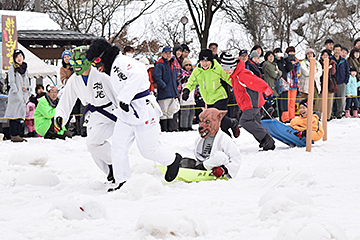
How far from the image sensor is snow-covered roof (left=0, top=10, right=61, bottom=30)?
59.4 ft

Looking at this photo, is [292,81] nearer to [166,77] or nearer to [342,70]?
[342,70]

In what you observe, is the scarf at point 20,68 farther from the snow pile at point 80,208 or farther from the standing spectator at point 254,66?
the snow pile at point 80,208

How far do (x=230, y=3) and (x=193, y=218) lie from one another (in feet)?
68.7

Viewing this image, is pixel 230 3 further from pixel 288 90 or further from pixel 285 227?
pixel 285 227

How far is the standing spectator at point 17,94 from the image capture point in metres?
8.79

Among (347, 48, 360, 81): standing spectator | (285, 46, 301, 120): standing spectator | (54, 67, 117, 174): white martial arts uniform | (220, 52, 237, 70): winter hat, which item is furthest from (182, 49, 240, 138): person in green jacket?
(347, 48, 360, 81): standing spectator

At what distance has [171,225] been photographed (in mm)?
2980

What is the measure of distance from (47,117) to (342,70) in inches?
281

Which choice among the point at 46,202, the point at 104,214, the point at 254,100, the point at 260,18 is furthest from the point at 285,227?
the point at 260,18

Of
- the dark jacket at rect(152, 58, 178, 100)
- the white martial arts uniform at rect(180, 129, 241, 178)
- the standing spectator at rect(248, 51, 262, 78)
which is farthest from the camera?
the dark jacket at rect(152, 58, 178, 100)

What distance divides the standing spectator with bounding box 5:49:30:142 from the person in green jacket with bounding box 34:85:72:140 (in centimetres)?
47

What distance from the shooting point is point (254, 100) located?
748cm

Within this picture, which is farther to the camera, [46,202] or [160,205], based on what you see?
[46,202]

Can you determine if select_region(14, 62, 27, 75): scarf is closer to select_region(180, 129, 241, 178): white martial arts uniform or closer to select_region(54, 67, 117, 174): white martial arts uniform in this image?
select_region(54, 67, 117, 174): white martial arts uniform
